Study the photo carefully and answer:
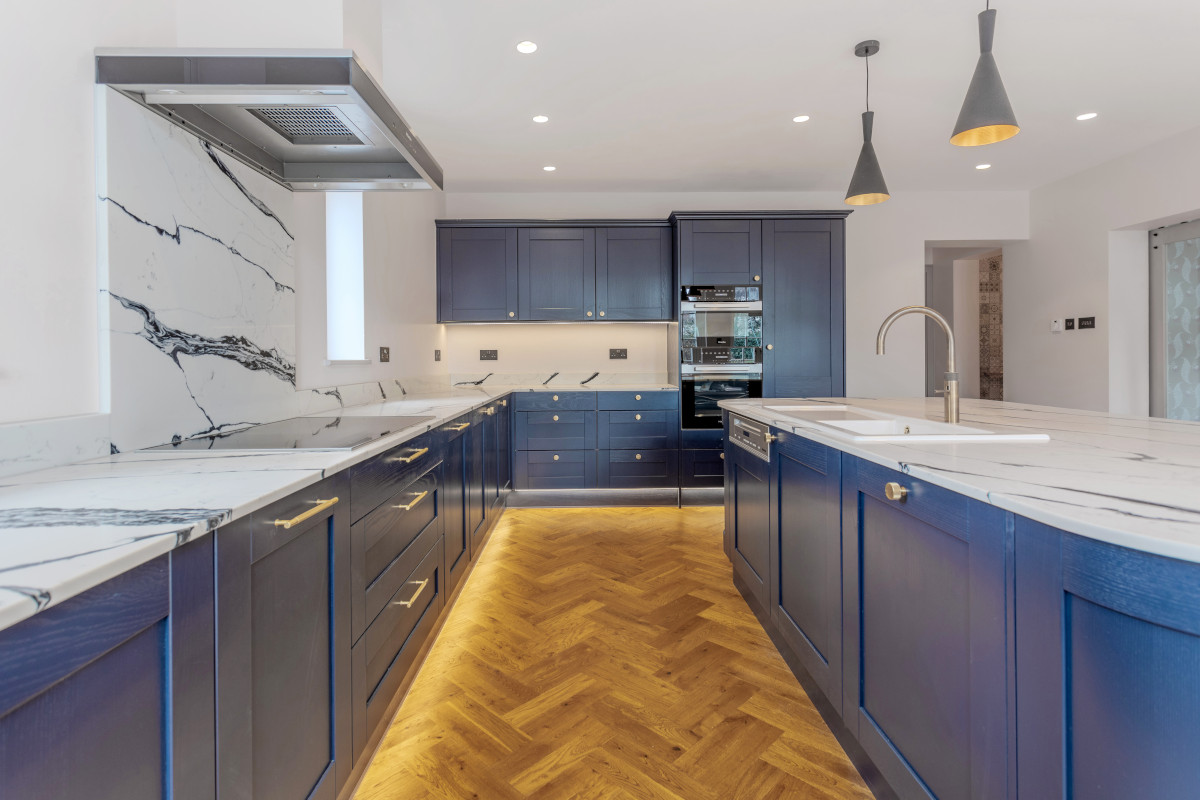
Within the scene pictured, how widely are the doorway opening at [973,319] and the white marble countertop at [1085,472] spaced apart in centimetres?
581

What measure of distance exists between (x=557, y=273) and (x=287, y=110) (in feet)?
9.54

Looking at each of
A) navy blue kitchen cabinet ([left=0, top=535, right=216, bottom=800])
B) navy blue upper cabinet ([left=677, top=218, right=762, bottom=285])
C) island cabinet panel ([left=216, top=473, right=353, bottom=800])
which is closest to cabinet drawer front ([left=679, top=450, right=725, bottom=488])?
navy blue upper cabinet ([left=677, top=218, right=762, bottom=285])

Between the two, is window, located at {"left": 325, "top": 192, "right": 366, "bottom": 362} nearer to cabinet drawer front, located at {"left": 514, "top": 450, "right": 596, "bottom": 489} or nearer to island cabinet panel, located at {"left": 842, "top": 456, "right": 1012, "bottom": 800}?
cabinet drawer front, located at {"left": 514, "top": 450, "right": 596, "bottom": 489}

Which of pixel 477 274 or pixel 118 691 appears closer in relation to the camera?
pixel 118 691

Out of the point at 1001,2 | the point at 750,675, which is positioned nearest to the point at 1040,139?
the point at 1001,2

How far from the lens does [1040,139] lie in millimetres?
3604

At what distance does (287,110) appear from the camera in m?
1.46

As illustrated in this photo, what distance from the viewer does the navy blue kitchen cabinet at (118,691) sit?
50 cm

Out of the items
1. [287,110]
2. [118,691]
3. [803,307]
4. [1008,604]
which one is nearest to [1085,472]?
[1008,604]

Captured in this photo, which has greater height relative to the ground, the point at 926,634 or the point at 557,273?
the point at 557,273

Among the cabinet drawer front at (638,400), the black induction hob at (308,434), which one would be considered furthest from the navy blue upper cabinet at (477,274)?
the black induction hob at (308,434)

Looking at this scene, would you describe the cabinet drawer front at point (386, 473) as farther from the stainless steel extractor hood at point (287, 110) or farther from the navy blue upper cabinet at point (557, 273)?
the navy blue upper cabinet at point (557, 273)

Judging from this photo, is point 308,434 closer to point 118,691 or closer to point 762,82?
point 118,691

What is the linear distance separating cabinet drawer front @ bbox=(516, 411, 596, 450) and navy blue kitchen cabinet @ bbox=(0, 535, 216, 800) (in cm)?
335
